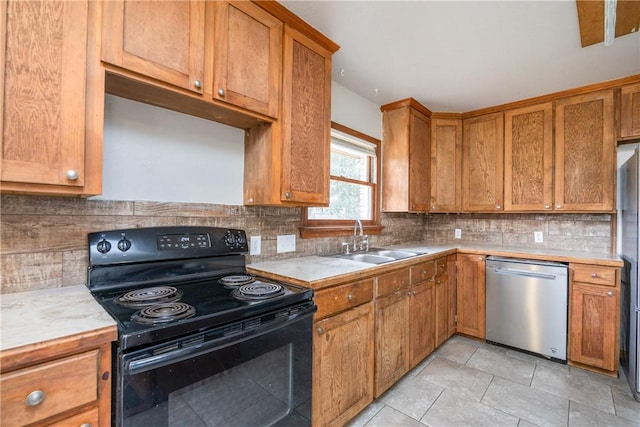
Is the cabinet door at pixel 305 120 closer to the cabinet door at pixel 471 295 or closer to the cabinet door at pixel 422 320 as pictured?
the cabinet door at pixel 422 320

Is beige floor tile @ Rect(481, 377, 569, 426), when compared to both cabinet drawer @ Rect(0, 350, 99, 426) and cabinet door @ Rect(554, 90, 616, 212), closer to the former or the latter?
cabinet door @ Rect(554, 90, 616, 212)

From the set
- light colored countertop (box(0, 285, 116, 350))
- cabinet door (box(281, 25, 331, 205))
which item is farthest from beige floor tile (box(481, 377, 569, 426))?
light colored countertop (box(0, 285, 116, 350))

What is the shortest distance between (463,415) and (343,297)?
1120 mm

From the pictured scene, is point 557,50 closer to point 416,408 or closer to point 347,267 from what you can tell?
point 347,267

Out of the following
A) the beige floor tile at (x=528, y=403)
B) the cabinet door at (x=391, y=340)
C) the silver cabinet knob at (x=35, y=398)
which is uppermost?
the silver cabinet knob at (x=35, y=398)

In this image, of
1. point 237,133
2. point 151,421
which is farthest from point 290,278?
point 237,133

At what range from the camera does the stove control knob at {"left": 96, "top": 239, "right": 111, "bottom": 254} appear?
49.2 inches

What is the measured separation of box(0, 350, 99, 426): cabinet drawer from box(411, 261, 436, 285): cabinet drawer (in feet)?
6.44

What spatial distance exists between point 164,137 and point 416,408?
2.21 meters

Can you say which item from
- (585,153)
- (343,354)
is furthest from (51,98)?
(585,153)

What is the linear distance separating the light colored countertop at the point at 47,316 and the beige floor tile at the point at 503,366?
264cm

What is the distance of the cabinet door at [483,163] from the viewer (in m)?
3.07

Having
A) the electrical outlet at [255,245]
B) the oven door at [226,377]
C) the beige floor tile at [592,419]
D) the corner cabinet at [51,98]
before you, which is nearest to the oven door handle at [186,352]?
the oven door at [226,377]

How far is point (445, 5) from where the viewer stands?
1.61 m
